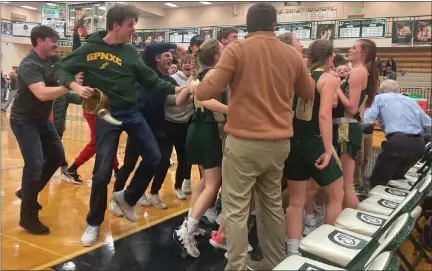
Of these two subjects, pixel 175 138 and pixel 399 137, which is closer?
pixel 175 138

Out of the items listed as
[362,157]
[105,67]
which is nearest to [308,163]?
[105,67]

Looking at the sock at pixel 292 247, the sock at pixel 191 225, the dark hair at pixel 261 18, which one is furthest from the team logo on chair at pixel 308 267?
the dark hair at pixel 261 18

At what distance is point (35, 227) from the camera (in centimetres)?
346

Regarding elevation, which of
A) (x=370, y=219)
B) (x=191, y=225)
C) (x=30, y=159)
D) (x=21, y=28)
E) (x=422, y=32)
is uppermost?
(x=21, y=28)

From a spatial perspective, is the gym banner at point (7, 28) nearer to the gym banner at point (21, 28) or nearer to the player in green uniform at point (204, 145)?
the gym banner at point (21, 28)

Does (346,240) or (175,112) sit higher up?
(175,112)

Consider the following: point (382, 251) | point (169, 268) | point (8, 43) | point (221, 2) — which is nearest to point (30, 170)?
point (169, 268)

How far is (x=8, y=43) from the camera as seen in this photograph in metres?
24.8

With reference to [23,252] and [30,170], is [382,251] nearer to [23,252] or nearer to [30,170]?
[23,252]

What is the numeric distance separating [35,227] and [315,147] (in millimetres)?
2335

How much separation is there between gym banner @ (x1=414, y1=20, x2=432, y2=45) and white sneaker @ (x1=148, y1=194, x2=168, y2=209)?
16.2 m

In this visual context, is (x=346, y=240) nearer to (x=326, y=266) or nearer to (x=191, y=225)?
(x=326, y=266)

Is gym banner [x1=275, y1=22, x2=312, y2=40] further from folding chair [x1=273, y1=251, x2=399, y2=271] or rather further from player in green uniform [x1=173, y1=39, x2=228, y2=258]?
folding chair [x1=273, y1=251, x2=399, y2=271]

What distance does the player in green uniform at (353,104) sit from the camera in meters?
3.40
